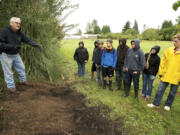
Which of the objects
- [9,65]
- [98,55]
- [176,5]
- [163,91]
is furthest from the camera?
[176,5]

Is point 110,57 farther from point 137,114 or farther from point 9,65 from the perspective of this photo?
point 9,65

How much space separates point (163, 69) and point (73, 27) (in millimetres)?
3983

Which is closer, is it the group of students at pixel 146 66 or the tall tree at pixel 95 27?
the group of students at pixel 146 66

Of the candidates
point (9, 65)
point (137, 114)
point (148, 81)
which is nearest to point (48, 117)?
point (9, 65)

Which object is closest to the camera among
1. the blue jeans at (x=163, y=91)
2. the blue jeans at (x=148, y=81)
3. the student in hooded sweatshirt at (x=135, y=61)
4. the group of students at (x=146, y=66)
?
the group of students at (x=146, y=66)

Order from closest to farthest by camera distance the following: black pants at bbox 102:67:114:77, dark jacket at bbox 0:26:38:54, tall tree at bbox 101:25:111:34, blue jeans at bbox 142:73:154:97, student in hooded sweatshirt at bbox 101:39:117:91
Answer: dark jacket at bbox 0:26:38:54, blue jeans at bbox 142:73:154:97, student in hooded sweatshirt at bbox 101:39:117:91, black pants at bbox 102:67:114:77, tall tree at bbox 101:25:111:34

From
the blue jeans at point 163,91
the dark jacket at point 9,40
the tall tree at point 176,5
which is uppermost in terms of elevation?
the tall tree at point 176,5

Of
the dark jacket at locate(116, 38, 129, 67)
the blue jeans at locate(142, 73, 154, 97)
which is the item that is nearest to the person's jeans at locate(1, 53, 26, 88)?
the dark jacket at locate(116, 38, 129, 67)

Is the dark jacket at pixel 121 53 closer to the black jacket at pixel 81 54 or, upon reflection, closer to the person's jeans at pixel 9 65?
the black jacket at pixel 81 54

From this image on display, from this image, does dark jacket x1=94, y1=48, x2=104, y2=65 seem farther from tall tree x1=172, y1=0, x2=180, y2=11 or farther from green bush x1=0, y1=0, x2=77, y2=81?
tall tree x1=172, y1=0, x2=180, y2=11

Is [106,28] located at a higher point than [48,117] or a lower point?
higher

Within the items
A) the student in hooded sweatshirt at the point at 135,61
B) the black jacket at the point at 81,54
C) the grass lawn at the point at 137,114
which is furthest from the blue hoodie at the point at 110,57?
the black jacket at the point at 81,54

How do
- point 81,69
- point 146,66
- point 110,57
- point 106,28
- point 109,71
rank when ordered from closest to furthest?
point 146,66
point 110,57
point 109,71
point 81,69
point 106,28

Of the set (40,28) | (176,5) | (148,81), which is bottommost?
(148,81)
